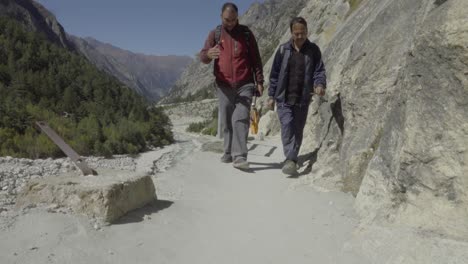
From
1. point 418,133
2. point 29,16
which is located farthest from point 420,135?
point 29,16

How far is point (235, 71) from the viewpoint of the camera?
6000 millimetres

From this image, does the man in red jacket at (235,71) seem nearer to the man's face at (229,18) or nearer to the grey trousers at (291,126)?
the man's face at (229,18)

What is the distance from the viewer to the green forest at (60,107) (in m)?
7.77

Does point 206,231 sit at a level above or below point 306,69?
below

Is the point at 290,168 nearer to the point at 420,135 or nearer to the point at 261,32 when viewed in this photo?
the point at 420,135

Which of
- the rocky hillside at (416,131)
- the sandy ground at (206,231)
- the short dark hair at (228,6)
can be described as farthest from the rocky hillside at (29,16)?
the rocky hillside at (416,131)

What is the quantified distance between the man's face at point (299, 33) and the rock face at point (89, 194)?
309 cm

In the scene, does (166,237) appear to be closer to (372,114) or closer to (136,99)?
(372,114)

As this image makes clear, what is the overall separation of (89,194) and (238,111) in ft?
10.2

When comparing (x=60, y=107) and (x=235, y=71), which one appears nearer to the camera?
(x=235, y=71)

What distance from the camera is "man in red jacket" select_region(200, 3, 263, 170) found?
19.4 ft

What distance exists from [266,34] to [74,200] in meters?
91.4

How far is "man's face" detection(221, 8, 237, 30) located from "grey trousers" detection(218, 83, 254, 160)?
92 cm

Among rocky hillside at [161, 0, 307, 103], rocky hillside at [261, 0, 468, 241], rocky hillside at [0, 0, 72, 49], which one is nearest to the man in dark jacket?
rocky hillside at [261, 0, 468, 241]
